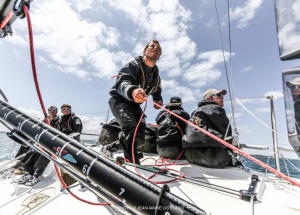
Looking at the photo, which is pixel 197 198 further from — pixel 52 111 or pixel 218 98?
pixel 52 111

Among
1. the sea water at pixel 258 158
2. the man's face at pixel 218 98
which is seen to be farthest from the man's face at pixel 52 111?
the man's face at pixel 218 98

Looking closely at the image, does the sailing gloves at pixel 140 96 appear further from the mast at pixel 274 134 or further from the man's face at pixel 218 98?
the mast at pixel 274 134

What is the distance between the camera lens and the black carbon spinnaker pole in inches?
20.2

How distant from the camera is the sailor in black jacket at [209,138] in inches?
82.4

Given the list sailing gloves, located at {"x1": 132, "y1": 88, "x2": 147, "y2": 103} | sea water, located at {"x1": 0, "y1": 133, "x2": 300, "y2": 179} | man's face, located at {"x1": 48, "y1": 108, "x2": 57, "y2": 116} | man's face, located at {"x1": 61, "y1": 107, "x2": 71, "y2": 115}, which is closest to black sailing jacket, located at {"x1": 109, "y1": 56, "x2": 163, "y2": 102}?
sailing gloves, located at {"x1": 132, "y1": 88, "x2": 147, "y2": 103}

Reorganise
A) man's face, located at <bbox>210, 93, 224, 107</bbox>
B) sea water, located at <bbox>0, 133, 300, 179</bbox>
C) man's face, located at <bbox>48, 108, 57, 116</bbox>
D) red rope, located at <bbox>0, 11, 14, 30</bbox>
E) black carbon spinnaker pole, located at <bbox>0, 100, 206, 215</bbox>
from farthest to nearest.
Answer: man's face, located at <bbox>48, 108, 57, 116</bbox> < man's face, located at <bbox>210, 93, 224, 107</bbox> < sea water, located at <bbox>0, 133, 300, 179</bbox> < red rope, located at <bbox>0, 11, 14, 30</bbox> < black carbon spinnaker pole, located at <bbox>0, 100, 206, 215</bbox>

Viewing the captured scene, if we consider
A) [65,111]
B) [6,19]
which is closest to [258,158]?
[65,111]

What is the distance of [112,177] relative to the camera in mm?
632

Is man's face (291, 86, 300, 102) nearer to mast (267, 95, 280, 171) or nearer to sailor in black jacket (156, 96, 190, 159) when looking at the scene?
mast (267, 95, 280, 171)

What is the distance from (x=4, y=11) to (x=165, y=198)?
1.55 metres

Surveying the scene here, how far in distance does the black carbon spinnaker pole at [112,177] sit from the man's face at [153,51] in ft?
5.35

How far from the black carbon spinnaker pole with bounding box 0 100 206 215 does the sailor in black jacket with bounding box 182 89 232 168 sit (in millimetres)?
1564

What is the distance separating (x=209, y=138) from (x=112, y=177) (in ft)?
5.27

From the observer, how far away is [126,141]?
85.9 inches
